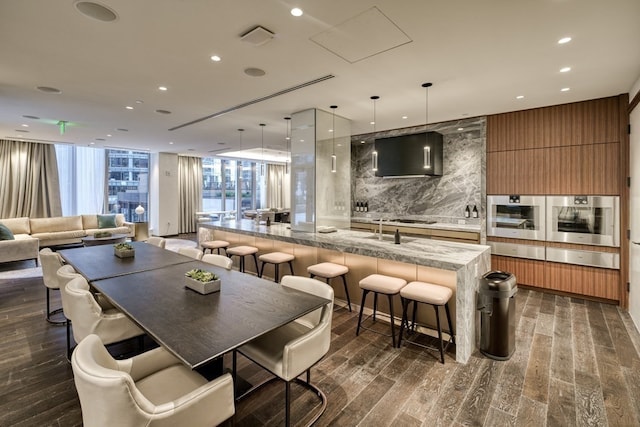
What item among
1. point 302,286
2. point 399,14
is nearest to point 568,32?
point 399,14

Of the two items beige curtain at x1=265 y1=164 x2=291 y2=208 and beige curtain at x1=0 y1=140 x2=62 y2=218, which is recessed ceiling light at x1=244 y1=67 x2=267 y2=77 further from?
beige curtain at x1=265 y1=164 x2=291 y2=208

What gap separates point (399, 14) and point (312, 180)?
279 cm

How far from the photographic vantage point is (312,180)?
4672 mm

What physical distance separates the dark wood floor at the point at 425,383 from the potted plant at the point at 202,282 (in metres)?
0.84

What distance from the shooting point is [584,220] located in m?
4.11

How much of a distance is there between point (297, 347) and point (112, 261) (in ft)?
8.30

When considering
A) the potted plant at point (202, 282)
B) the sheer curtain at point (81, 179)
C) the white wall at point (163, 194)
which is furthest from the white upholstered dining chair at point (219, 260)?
the sheer curtain at point (81, 179)

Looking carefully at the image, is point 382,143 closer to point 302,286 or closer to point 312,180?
point 312,180

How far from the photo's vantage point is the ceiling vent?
7.57ft

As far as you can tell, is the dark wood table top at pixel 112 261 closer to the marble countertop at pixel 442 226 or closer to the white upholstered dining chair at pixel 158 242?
the white upholstered dining chair at pixel 158 242

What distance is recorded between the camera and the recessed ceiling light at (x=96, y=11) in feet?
6.63

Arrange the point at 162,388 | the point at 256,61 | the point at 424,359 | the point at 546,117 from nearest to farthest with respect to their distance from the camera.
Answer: the point at 162,388, the point at 424,359, the point at 256,61, the point at 546,117

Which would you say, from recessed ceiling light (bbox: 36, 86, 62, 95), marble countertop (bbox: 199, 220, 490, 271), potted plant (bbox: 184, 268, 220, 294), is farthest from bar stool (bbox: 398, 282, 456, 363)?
recessed ceiling light (bbox: 36, 86, 62, 95)

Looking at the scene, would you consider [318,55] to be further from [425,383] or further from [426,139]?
[426,139]
